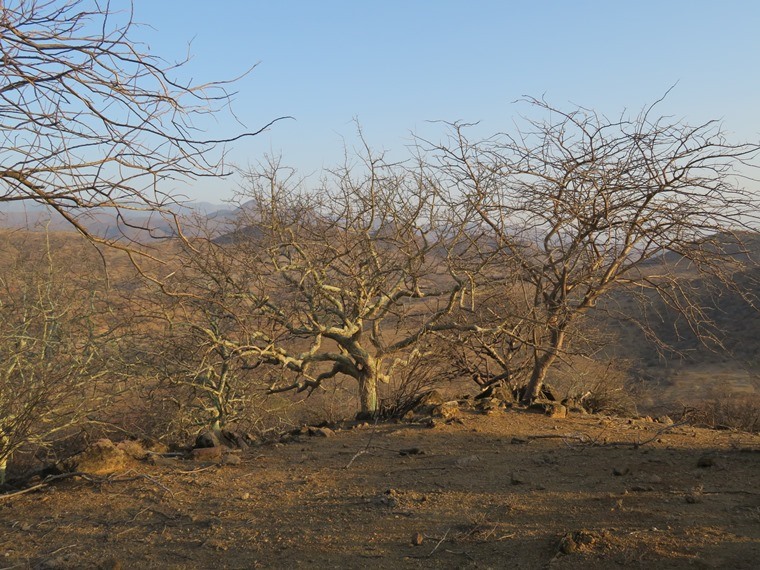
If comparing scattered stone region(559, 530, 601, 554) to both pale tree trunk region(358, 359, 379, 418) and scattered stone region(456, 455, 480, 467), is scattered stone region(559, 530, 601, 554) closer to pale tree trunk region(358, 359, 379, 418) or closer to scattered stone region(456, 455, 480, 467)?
scattered stone region(456, 455, 480, 467)

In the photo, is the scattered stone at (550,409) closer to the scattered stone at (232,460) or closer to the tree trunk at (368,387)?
the tree trunk at (368,387)

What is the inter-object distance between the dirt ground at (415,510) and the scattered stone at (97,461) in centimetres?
13

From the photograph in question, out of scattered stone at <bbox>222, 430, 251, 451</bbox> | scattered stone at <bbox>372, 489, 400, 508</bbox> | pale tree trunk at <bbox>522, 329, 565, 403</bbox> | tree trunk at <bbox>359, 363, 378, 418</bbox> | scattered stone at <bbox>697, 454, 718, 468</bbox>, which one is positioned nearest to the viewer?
scattered stone at <bbox>372, 489, 400, 508</bbox>

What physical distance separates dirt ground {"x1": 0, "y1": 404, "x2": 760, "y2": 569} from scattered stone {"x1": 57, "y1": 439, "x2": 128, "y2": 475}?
129 mm

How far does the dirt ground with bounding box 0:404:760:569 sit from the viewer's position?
336 cm

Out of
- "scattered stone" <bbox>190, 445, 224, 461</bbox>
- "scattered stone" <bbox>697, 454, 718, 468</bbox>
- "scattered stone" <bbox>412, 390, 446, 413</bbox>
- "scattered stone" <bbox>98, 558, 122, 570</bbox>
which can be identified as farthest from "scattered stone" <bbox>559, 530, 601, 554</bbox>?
"scattered stone" <bbox>412, 390, 446, 413</bbox>

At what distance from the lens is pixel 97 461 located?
201 inches

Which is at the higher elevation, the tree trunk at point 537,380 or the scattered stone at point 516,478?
the tree trunk at point 537,380

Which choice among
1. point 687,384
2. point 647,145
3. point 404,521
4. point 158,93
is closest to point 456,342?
point 647,145

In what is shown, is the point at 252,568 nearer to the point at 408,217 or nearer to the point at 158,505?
the point at 158,505

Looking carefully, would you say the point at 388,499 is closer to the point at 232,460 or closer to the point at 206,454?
the point at 232,460

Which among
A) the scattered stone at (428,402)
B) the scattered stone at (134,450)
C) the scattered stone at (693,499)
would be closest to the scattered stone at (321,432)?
the scattered stone at (428,402)

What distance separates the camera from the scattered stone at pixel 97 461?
5.04 metres

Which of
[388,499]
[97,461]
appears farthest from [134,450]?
[388,499]
